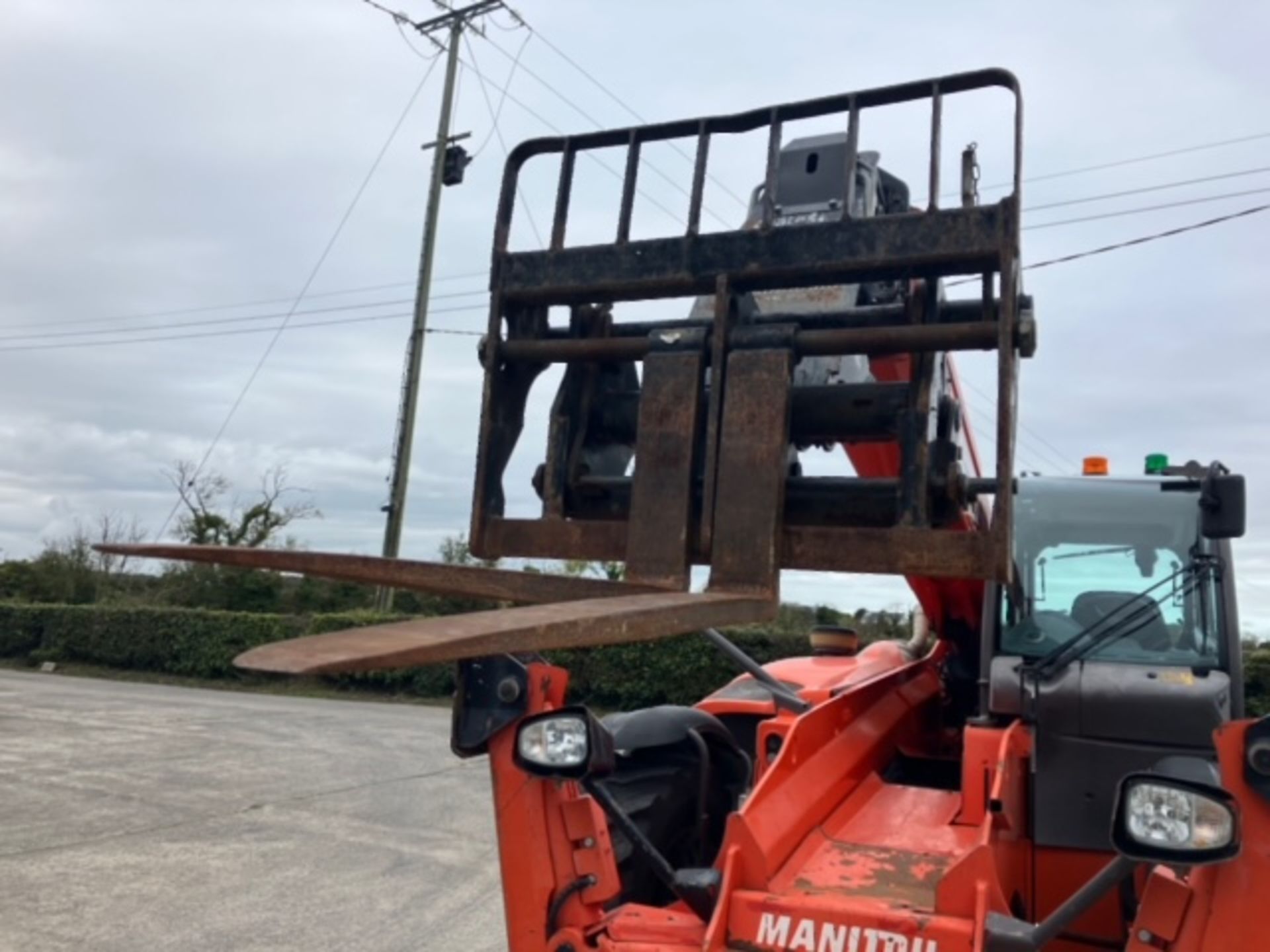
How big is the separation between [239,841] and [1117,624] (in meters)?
6.74

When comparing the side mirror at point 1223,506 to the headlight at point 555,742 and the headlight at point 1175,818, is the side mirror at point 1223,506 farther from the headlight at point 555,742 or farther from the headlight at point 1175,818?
the headlight at point 555,742

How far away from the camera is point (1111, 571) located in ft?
14.9

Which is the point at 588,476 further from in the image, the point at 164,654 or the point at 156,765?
the point at 164,654

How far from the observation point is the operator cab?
376 centimetres

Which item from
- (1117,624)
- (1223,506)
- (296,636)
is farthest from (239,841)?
A: (296,636)

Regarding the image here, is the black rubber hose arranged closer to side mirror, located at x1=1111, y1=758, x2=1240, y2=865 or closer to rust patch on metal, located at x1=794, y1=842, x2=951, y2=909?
rust patch on metal, located at x1=794, y1=842, x2=951, y2=909

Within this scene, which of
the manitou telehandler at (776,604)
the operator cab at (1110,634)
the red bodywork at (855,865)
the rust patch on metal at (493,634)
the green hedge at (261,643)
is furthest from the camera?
the green hedge at (261,643)

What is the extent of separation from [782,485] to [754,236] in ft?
2.46

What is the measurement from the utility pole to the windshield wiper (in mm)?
19604

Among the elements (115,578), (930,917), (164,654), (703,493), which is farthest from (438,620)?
(115,578)

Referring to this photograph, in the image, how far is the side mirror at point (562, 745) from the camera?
2965 millimetres

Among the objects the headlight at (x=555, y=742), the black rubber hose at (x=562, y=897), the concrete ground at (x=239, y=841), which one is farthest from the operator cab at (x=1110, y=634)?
the concrete ground at (x=239, y=841)

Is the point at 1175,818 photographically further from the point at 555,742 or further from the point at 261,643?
the point at 261,643

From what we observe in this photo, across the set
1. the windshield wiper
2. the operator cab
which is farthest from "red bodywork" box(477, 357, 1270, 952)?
the windshield wiper
